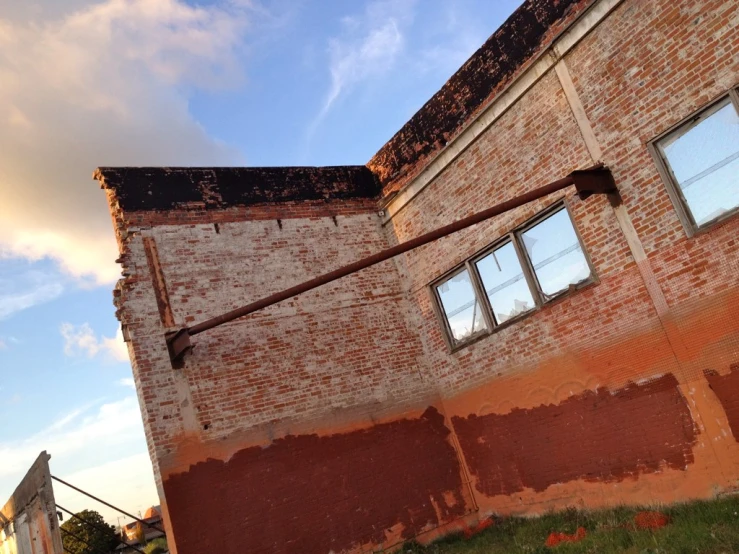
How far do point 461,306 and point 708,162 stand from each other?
4.21 m

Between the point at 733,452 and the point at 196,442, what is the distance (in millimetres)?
6395

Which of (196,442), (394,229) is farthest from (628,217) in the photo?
(196,442)

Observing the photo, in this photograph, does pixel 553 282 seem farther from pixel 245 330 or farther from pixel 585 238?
pixel 245 330

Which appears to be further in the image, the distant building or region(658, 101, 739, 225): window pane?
the distant building

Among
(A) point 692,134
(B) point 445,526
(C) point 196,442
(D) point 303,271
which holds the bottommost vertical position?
(B) point 445,526

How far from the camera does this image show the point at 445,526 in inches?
366

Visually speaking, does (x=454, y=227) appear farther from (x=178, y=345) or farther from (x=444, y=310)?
(x=178, y=345)

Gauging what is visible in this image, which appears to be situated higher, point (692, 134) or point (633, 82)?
point (633, 82)

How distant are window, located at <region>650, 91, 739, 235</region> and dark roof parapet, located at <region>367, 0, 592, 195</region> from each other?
78.8 inches

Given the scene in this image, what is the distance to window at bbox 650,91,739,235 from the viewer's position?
6.07 meters

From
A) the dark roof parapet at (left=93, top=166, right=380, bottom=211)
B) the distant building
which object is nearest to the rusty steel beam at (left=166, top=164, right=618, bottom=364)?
Answer: the dark roof parapet at (left=93, top=166, right=380, bottom=211)

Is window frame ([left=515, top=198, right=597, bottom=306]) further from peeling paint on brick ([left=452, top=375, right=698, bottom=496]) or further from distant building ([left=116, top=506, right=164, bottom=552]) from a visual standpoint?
distant building ([left=116, top=506, right=164, bottom=552])

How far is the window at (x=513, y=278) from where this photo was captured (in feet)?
26.0

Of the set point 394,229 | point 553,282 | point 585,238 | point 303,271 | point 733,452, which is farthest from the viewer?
point 394,229
